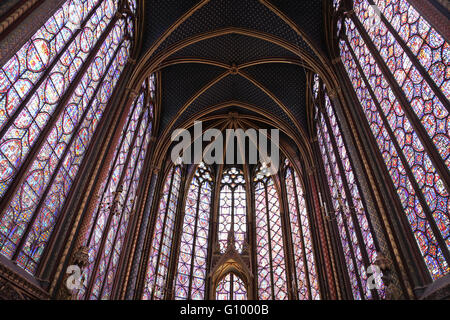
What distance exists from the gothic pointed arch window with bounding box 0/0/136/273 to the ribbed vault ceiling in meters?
3.58

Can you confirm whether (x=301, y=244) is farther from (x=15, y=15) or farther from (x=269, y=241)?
(x=15, y=15)

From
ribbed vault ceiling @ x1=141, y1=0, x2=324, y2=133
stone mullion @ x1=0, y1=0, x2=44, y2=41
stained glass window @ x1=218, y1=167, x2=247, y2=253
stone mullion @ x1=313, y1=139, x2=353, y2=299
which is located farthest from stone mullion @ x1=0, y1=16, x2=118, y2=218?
stained glass window @ x1=218, y1=167, x2=247, y2=253

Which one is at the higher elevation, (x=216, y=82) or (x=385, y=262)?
(x=216, y=82)

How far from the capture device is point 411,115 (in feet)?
24.3

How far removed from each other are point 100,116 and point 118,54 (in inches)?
106

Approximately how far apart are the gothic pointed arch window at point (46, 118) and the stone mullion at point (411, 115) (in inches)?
310

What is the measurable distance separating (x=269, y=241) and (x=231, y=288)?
3.15m

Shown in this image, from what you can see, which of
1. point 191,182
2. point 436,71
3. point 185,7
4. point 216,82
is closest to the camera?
point 436,71

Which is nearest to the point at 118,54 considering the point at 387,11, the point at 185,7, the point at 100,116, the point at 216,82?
the point at 100,116

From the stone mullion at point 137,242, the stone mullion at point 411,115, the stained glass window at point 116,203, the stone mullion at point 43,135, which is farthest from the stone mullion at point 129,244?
the stone mullion at point 411,115

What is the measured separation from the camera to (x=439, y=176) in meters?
6.46

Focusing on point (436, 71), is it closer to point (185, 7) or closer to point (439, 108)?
point (439, 108)

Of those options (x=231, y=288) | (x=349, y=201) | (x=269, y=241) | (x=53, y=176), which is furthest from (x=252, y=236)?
(x=53, y=176)

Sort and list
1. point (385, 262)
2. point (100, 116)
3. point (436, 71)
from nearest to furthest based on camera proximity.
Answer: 1. point (436, 71)
2. point (385, 262)
3. point (100, 116)
